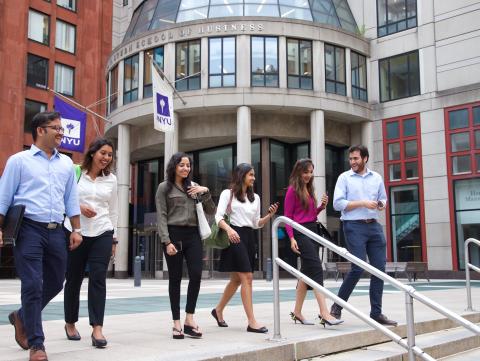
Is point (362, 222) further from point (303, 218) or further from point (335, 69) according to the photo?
point (335, 69)

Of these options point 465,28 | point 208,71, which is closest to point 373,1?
point 465,28

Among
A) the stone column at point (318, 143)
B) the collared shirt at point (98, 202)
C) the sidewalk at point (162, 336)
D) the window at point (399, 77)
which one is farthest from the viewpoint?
the window at point (399, 77)

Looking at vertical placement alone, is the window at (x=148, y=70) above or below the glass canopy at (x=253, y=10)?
below

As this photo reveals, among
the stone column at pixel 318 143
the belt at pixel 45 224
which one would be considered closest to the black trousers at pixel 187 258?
the belt at pixel 45 224

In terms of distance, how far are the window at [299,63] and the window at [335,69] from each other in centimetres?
98

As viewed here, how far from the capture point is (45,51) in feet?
124

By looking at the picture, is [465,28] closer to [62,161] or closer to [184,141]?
[184,141]

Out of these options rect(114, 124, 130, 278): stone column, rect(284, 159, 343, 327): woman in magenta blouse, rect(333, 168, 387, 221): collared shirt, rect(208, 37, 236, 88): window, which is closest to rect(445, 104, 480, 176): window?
rect(208, 37, 236, 88): window

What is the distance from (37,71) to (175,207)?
34461mm

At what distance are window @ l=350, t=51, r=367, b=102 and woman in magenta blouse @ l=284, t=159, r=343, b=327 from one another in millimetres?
24150

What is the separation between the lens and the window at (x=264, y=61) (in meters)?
28.6

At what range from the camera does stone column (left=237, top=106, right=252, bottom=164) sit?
92.1ft

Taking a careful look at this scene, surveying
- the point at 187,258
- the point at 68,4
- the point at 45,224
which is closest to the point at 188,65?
the point at 68,4

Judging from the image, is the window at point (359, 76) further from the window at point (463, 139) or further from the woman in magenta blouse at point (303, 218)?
the woman in magenta blouse at point (303, 218)
